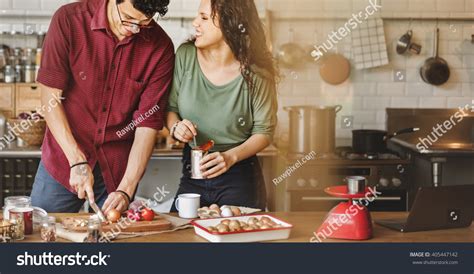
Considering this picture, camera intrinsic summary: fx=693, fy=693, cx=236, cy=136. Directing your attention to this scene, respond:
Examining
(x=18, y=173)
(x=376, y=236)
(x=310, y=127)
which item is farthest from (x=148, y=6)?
(x=18, y=173)

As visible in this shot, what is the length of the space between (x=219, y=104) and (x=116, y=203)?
0.45m

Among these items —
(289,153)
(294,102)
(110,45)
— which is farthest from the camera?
(294,102)

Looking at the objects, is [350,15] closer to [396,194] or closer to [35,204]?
[396,194]

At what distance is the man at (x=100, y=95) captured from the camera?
6.41 ft

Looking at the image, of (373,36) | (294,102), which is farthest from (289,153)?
(373,36)

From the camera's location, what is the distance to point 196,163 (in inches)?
75.7

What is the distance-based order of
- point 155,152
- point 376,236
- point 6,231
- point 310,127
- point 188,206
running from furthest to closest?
point 155,152 → point 310,127 → point 188,206 → point 376,236 → point 6,231

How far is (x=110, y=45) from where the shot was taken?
201cm

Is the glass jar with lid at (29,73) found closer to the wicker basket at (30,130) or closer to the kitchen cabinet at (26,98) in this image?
the kitchen cabinet at (26,98)

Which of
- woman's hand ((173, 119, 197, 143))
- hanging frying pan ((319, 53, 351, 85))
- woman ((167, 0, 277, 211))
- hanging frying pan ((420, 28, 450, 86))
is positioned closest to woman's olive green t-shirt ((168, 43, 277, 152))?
woman ((167, 0, 277, 211))

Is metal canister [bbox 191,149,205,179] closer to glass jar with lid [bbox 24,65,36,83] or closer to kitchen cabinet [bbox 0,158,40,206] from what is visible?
kitchen cabinet [bbox 0,158,40,206]

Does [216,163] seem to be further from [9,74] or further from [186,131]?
[9,74]
